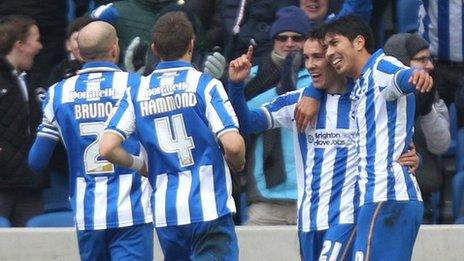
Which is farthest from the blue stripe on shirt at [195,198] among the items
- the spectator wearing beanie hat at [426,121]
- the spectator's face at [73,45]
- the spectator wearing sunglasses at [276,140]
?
the spectator's face at [73,45]

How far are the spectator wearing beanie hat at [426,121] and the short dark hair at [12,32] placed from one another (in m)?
2.79

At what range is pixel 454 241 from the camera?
1108 cm

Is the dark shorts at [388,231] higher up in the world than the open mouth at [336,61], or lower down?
lower down

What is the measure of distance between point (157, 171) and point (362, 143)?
1.21 m

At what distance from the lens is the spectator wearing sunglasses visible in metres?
11.3

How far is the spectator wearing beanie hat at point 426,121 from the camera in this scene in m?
10.4

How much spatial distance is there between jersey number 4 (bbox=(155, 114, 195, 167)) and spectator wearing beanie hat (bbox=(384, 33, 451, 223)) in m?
1.74

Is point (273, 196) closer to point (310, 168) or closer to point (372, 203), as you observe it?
point (310, 168)

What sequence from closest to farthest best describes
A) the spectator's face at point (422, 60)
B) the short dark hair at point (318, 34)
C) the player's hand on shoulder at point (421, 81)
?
1. the player's hand on shoulder at point (421, 81)
2. the short dark hair at point (318, 34)
3. the spectator's face at point (422, 60)

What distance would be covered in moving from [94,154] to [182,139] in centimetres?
86

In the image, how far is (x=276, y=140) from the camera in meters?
11.4

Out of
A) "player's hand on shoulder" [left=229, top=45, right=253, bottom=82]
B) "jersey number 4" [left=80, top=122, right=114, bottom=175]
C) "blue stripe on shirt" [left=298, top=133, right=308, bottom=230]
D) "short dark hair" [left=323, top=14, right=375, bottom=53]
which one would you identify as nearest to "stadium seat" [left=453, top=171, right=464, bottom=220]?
"blue stripe on shirt" [left=298, top=133, right=308, bottom=230]

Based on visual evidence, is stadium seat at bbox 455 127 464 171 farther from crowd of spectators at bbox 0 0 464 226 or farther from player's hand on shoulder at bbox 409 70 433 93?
player's hand on shoulder at bbox 409 70 433 93

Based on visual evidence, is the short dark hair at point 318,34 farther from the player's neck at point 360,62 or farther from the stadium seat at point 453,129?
the stadium seat at point 453,129
